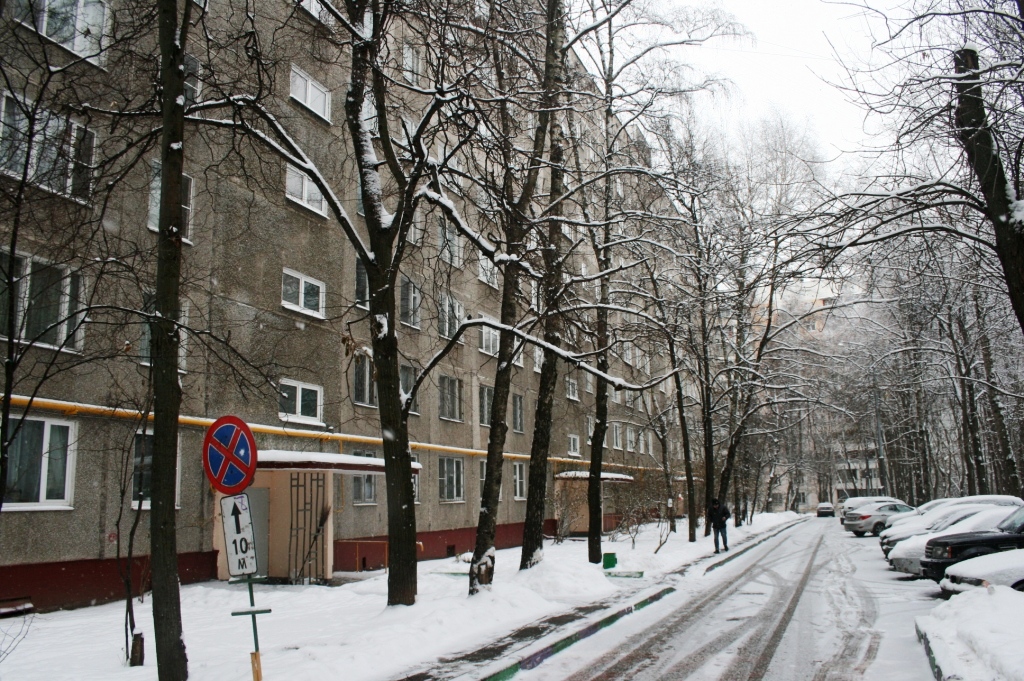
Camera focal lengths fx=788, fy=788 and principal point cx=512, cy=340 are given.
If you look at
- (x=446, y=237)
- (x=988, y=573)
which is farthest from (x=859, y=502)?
(x=446, y=237)

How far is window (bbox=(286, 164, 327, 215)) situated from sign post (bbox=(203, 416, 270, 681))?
46.0 ft

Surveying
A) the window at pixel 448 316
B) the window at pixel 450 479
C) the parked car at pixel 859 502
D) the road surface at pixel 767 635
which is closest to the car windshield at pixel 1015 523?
the road surface at pixel 767 635

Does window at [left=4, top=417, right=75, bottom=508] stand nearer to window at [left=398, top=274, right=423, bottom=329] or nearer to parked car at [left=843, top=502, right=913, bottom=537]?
window at [left=398, top=274, right=423, bottom=329]

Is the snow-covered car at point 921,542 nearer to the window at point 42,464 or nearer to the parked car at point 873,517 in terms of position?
the window at point 42,464

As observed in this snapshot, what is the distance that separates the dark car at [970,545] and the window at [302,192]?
16.1 metres

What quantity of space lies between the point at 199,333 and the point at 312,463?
8.61m

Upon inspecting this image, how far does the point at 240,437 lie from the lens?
7215 millimetres

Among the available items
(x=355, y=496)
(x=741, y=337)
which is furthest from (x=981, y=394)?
(x=355, y=496)

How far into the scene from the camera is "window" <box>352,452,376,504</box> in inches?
849

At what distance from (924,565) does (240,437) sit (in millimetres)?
13714

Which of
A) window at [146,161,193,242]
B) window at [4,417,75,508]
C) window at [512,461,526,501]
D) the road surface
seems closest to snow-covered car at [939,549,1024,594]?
the road surface

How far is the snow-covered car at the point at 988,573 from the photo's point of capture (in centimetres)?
1089

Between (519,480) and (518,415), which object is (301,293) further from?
(519,480)

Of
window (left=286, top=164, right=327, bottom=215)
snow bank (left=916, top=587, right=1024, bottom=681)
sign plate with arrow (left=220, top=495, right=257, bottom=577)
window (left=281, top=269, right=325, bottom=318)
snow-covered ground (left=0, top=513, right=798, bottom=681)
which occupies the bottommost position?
snow-covered ground (left=0, top=513, right=798, bottom=681)
